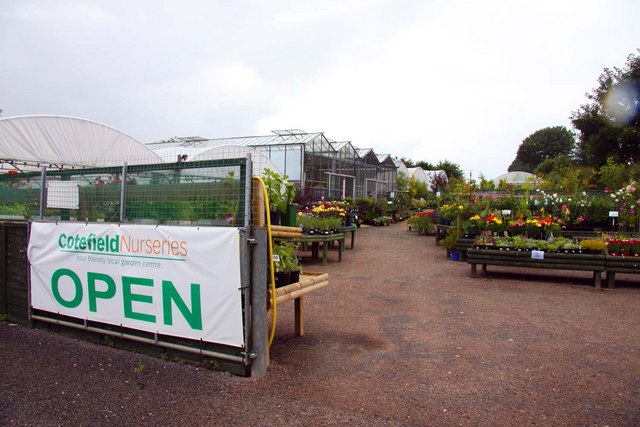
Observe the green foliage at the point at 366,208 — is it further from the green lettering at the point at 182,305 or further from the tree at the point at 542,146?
the tree at the point at 542,146

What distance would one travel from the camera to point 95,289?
168 inches

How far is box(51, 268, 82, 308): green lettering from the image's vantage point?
14.4 ft

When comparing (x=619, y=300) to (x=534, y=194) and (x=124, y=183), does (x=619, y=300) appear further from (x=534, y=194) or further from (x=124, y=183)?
(x=534, y=194)

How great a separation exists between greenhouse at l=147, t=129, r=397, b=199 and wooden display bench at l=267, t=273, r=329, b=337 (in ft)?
32.1

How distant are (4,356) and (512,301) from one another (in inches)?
234

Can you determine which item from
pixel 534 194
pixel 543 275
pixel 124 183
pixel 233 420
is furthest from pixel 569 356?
pixel 534 194

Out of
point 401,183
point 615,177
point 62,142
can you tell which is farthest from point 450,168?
point 62,142

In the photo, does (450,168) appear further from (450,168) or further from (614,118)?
(614,118)

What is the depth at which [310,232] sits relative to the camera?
1020 centimetres

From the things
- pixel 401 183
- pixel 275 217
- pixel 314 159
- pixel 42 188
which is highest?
pixel 314 159

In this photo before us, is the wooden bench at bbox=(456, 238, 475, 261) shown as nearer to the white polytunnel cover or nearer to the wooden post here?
the wooden post

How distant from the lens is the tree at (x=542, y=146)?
6556cm

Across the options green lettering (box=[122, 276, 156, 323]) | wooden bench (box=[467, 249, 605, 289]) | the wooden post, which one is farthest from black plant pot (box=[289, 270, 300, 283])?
wooden bench (box=[467, 249, 605, 289])

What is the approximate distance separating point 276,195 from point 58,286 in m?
2.41
